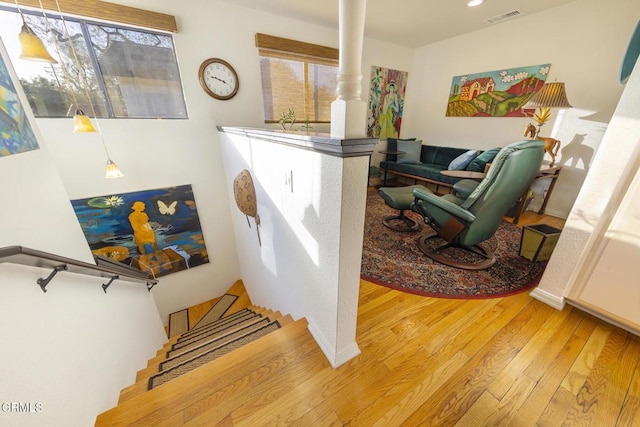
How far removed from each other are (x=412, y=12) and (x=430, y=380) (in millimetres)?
3844

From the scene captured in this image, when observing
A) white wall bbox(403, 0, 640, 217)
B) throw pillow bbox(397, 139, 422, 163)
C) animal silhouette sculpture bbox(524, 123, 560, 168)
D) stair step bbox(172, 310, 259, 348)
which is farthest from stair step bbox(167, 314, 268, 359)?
white wall bbox(403, 0, 640, 217)

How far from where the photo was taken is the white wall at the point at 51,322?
754 millimetres

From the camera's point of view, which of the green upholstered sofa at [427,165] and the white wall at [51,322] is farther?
the green upholstered sofa at [427,165]

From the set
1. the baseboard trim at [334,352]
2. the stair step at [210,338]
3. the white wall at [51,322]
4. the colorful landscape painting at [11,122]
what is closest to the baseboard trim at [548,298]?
the baseboard trim at [334,352]

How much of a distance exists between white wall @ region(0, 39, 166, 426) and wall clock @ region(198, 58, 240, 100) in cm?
181

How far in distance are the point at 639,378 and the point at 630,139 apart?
1205mm

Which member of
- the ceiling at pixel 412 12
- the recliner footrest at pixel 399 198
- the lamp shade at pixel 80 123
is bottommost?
the recliner footrest at pixel 399 198

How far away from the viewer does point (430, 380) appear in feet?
3.79

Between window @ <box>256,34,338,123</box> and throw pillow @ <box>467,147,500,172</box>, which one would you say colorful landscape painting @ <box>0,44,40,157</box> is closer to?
window @ <box>256,34,338,123</box>

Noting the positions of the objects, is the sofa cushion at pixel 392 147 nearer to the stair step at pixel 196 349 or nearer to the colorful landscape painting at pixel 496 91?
the colorful landscape painting at pixel 496 91

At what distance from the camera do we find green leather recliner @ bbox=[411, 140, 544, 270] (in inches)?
63.2

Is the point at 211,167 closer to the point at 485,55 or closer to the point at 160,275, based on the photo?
the point at 160,275

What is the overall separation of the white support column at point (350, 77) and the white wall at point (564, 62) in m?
3.63

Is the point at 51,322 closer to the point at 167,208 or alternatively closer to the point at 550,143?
the point at 167,208
